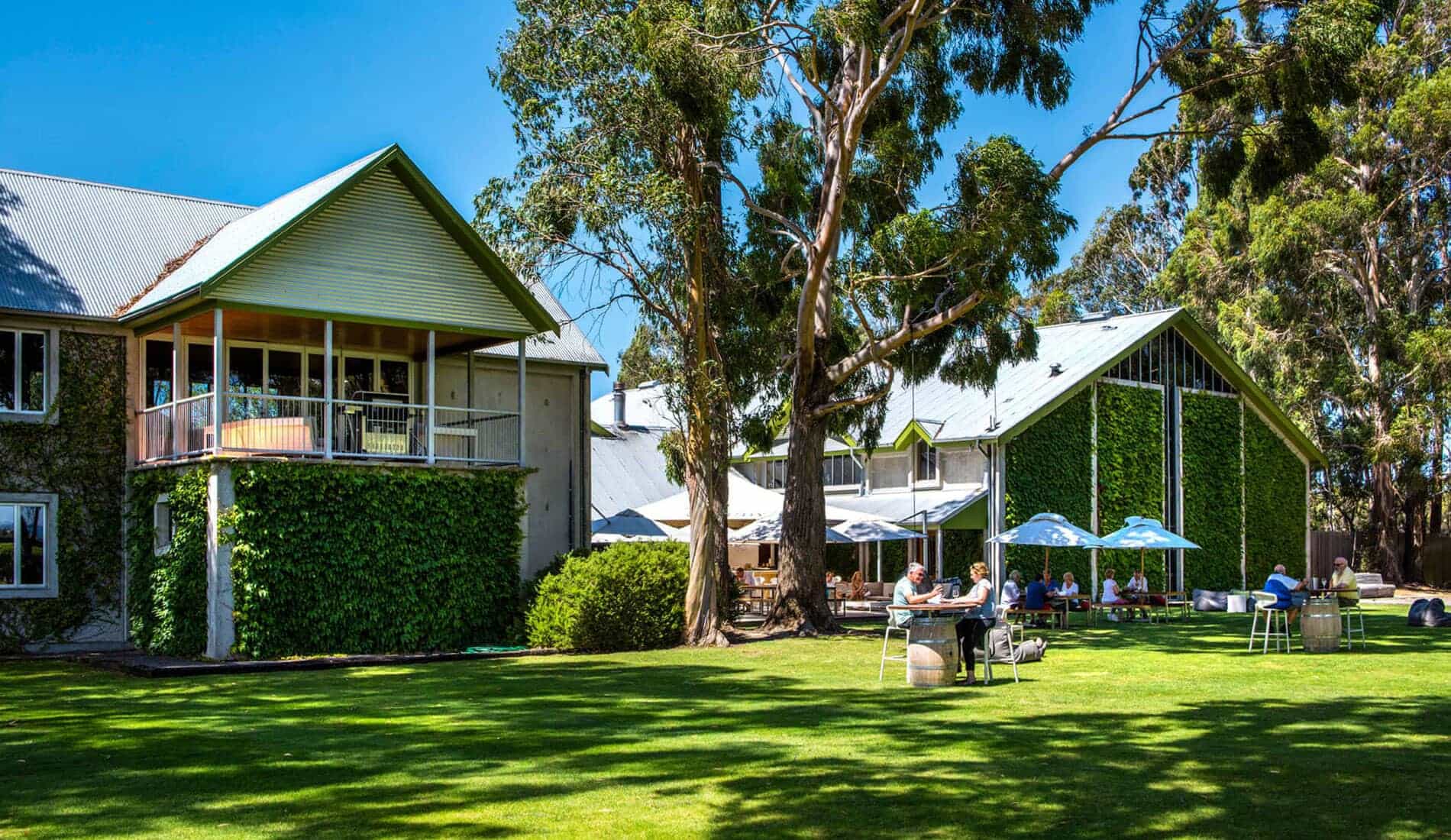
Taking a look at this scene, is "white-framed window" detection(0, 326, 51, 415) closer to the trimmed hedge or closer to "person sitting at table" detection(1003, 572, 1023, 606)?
"person sitting at table" detection(1003, 572, 1023, 606)

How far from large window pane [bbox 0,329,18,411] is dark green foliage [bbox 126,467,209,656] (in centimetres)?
210

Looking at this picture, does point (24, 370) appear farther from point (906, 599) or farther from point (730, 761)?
point (730, 761)

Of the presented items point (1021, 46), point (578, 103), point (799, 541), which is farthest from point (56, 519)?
point (1021, 46)

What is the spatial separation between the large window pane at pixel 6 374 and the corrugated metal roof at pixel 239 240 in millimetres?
1730

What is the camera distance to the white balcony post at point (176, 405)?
20.8 meters

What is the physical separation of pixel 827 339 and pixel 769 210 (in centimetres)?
260

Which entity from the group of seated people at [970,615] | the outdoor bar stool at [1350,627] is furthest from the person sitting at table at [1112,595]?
the group of seated people at [970,615]

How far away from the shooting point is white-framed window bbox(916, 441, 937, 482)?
3650cm

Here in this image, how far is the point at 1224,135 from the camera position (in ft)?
80.3

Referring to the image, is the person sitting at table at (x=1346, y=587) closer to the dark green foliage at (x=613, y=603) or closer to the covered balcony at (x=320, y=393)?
the dark green foliage at (x=613, y=603)

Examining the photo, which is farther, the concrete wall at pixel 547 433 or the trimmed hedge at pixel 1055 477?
the trimmed hedge at pixel 1055 477

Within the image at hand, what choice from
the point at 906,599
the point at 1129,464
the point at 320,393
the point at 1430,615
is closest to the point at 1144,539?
the point at 1430,615

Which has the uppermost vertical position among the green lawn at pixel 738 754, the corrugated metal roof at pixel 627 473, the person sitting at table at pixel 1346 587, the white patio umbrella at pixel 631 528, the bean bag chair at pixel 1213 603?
the corrugated metal roof at pixel 627 473

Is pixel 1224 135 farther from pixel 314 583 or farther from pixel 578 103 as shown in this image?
pixel 314 583
